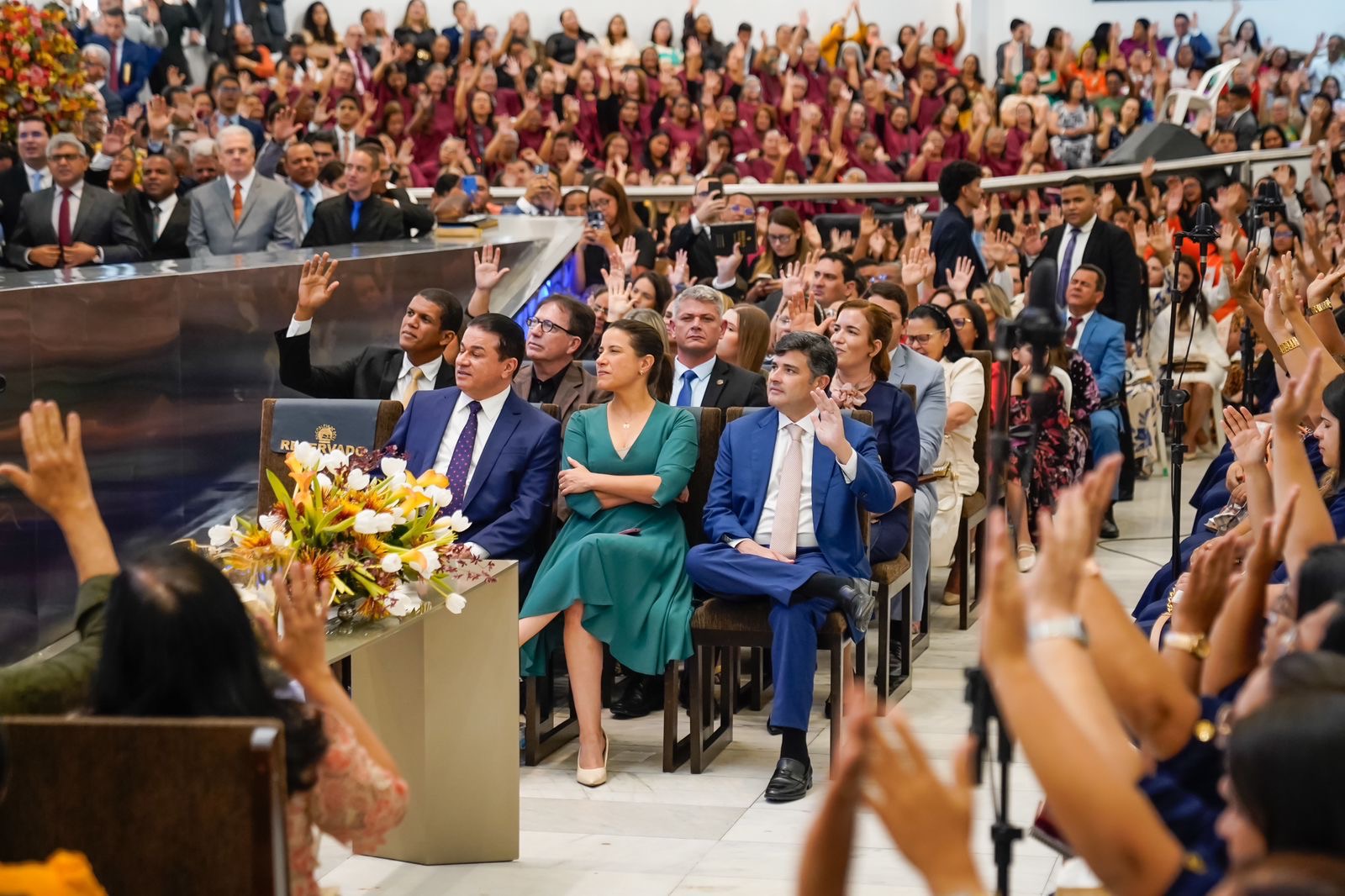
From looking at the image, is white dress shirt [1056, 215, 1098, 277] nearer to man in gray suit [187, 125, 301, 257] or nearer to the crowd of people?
the crowd of people

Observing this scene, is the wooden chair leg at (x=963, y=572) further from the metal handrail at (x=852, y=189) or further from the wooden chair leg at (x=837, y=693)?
the metal handrail at (x=852, y=189)

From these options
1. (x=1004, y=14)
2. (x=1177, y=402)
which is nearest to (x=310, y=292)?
(x=1177, y=402)

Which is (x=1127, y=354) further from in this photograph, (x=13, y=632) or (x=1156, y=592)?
(x=13, y=632)

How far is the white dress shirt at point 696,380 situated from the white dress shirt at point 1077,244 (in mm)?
3301

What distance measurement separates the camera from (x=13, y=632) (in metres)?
4.46

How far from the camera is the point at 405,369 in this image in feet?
17.5

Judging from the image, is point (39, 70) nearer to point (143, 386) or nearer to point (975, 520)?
point (143, 386)

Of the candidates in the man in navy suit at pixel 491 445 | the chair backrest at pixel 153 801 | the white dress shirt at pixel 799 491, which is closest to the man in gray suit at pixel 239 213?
the man in navy suit at pixel 491 445

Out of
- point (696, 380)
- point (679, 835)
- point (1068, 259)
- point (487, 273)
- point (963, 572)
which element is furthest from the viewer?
point (1068, 259)

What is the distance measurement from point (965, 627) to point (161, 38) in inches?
348

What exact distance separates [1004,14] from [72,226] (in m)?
12.0

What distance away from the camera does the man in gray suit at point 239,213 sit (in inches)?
265

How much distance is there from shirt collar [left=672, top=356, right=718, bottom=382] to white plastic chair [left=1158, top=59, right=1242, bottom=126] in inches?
395

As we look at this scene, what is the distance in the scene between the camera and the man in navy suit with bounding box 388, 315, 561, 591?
14.5ft
